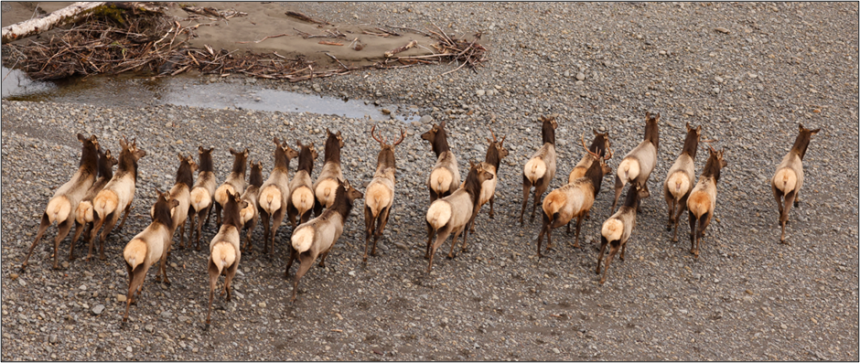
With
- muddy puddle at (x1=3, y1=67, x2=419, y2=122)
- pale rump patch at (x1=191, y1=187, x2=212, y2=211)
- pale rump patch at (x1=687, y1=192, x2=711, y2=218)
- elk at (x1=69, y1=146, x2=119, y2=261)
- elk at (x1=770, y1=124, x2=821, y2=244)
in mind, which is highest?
elk at (x1=770, y1=124, x2=821, y2=244)

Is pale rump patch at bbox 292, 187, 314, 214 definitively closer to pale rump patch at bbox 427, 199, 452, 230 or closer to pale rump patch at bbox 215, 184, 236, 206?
pale rump patch at bbox 215, 184, 236, 206

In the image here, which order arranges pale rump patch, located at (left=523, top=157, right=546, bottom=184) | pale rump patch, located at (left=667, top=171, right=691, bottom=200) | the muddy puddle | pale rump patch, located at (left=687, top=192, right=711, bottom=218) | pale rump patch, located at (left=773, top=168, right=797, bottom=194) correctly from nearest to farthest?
pale rump patch, located at (left=687, top=192, right=711, bottom=218) → pale rump patch, located at (left=667, top=171, right=691, bottom=200) → pale rump patch, located at (left=523, top=157, right=546, bottom=184) → pale rump patch, located at (left=773, top=168, right=797, bottom=194) → the muddy puddle

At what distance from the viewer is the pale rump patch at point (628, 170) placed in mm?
10305

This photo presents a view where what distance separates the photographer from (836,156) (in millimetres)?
12898

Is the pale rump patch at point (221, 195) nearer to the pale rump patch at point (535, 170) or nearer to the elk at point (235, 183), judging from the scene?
the elk at point (235, 183)

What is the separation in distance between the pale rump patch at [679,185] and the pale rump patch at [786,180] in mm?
1560

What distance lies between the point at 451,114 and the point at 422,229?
161 inches

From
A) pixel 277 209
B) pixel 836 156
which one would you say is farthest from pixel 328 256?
pixel 836 156

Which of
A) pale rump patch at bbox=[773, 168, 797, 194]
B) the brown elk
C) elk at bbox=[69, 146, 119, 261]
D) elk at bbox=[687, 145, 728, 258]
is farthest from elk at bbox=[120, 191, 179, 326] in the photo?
pale rump patch at bbox=[773, 168, 797, 194]

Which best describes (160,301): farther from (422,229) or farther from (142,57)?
(142,57)

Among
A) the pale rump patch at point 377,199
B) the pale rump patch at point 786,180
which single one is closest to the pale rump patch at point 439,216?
the pale rump patch at point 377,199

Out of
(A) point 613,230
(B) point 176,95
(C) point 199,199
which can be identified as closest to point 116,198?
(C) point 199,199

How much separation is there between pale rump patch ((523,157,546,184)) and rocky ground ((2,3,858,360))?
79cm

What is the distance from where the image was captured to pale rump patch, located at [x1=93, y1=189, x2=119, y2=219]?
830 cm
